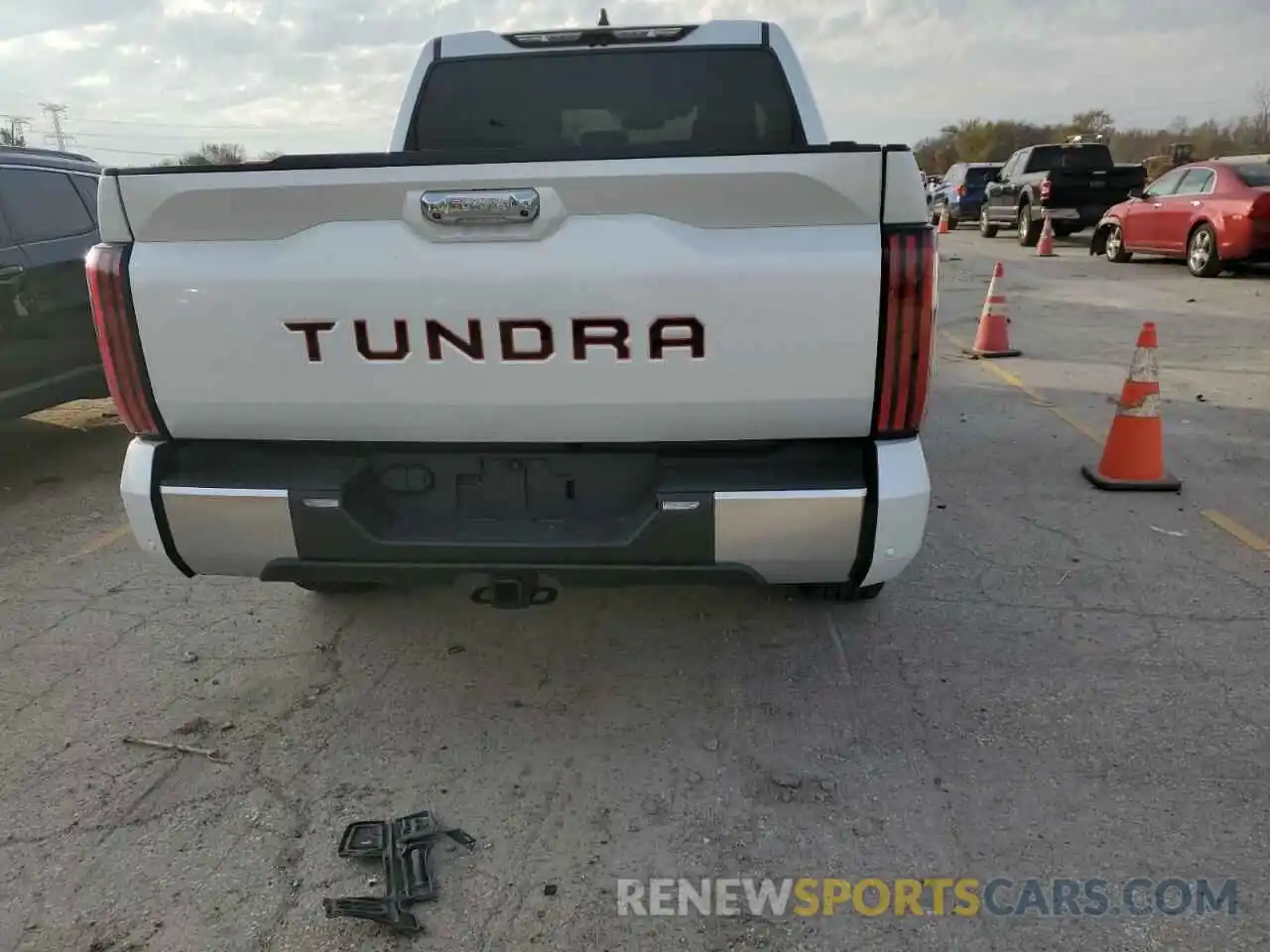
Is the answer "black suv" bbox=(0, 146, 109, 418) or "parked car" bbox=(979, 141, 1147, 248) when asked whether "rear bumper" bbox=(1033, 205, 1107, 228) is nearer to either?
"parked car" bbox=(979, 141, 1147, 248)

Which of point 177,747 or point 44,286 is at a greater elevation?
point 44,286

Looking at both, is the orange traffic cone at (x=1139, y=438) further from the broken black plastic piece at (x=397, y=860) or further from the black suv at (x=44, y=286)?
the black suv at (x=44, y=286)

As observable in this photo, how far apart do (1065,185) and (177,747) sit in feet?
64.3

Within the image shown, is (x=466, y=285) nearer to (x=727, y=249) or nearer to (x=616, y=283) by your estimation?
(x=616, y=283)

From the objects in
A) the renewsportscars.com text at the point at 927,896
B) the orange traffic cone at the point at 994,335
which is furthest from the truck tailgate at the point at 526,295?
the orange traffic cone at the point at 994,335

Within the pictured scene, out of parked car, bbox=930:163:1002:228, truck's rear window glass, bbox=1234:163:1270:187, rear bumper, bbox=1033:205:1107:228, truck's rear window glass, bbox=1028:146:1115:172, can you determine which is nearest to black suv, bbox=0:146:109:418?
truck's rear window glass, bbox=1234:163:1270:187

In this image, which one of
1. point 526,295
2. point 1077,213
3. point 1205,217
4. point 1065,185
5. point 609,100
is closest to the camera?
point 526,295

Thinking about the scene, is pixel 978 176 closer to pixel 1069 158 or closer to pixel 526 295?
pixel 1069 158

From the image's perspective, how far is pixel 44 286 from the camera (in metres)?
5.69

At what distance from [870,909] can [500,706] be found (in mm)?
1389

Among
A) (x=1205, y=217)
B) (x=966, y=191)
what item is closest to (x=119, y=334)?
(x=1205, y=217)

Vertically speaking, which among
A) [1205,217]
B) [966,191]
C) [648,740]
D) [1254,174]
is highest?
[1254,174]

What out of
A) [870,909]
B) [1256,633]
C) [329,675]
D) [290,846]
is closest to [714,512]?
[870,909]

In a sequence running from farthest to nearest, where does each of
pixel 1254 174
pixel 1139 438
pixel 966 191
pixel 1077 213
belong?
pixel 966 191, pixel 1077 213, pixel 1254 174, pixel 1139 438
